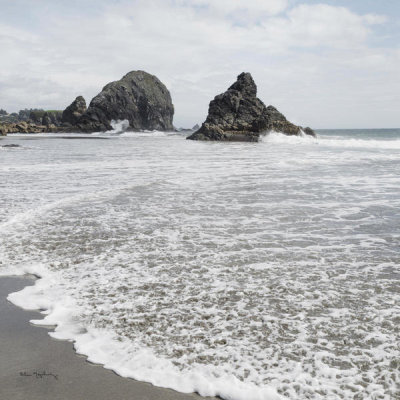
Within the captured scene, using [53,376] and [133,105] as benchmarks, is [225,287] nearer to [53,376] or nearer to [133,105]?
[53,376]

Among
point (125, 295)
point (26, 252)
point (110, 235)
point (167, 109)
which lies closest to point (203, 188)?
point (110, 235)

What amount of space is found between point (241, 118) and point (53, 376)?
185 ft

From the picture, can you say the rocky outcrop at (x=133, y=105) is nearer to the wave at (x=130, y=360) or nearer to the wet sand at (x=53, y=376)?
the wave at (x=130, y=360)

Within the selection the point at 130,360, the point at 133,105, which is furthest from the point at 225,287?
the point at 133,105

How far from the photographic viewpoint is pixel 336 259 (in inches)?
209

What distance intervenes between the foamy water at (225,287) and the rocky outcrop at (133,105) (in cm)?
9134

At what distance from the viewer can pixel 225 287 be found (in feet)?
14.5

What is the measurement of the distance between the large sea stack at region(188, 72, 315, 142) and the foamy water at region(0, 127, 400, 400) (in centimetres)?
4267

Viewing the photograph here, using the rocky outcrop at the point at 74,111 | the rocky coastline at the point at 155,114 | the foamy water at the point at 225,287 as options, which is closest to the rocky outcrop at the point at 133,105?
the rocky coastline at the point at 155,114

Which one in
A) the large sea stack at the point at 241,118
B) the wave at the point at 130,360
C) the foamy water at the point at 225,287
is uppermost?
the large sea stack at the point at 241,118

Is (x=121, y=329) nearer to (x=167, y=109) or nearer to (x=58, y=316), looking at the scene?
(x=58, y=316)

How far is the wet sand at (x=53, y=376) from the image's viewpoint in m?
2.70

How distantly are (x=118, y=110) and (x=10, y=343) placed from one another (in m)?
106

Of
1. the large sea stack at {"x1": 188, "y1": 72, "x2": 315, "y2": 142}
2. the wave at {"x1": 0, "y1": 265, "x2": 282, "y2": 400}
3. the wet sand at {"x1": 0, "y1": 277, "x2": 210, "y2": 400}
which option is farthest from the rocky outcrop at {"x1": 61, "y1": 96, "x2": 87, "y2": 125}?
the wet sand at {"x1": 0, "y1": 277, "x2": 210, "y2": 400}
